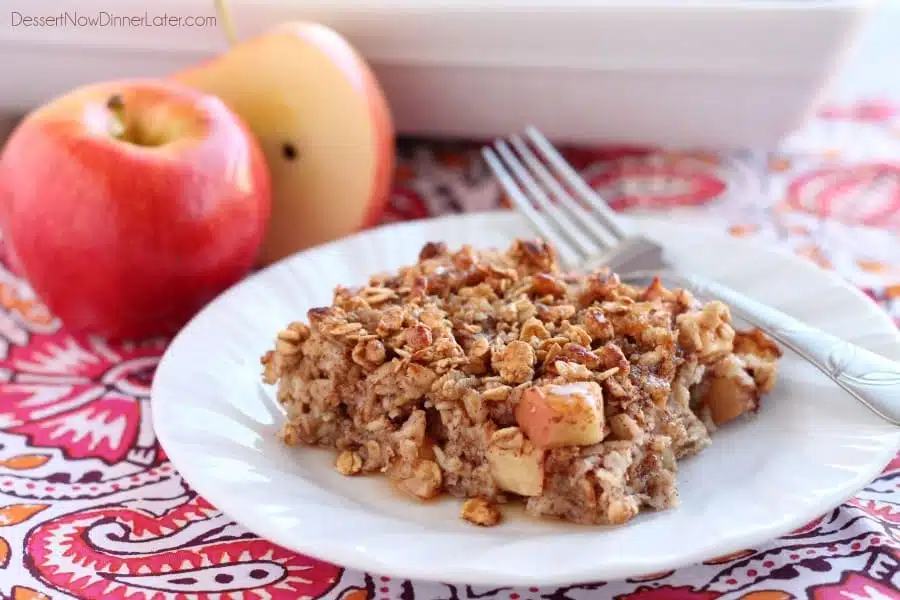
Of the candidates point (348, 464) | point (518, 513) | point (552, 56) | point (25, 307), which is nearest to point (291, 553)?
point (348, 464)

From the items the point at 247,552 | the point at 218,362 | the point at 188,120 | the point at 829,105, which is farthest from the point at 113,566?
the point at 829,105

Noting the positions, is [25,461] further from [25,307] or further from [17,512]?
[25,307]

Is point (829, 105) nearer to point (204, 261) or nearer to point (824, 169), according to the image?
point (824, 169)

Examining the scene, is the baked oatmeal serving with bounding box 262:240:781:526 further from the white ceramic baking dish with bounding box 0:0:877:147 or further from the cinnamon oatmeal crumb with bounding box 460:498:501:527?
the white ceramic baking dish with bounding box 0:0:877:147

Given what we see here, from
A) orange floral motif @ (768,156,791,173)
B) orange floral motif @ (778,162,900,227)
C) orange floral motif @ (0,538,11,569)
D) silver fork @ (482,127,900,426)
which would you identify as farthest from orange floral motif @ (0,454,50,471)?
orange floral motif @ (768,156,791,173)

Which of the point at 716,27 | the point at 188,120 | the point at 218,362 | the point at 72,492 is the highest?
the point at 716,27
